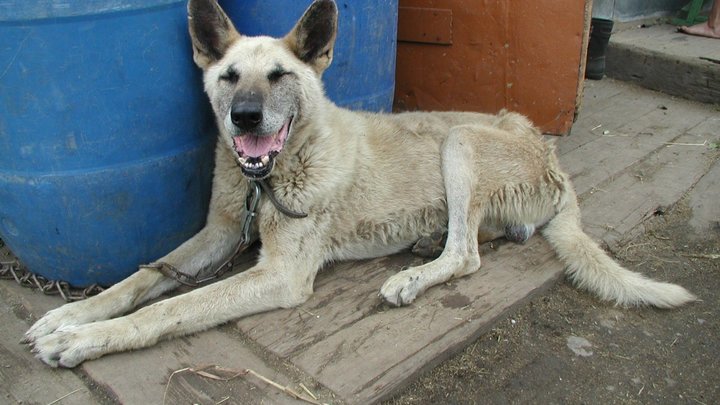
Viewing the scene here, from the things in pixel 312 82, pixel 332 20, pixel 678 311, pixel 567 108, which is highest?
pixel 332 20

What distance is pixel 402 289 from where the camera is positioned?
279cm

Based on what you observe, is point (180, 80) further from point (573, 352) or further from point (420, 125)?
point (573, 352)

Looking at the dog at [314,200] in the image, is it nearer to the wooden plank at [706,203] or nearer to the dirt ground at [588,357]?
the dirt ground at [588,357]

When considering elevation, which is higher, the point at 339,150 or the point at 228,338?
the point at 339,150

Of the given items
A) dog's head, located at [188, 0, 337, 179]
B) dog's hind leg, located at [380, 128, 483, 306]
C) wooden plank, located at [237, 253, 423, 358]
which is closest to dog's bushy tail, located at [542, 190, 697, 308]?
dog's hind leg, located at [380, 128, 483, 306]

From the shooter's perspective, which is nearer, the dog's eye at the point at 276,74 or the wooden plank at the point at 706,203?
the dog's eye at the point at 276,74

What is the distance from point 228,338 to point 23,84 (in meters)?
1.32

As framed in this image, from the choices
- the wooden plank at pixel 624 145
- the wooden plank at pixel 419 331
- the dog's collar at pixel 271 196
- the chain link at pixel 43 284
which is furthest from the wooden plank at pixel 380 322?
the wooden plank at pixel 624 145

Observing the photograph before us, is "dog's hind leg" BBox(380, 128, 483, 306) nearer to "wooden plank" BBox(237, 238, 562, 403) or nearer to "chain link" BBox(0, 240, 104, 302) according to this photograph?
"wooden plank" BBox(237, 238, 562, 403)

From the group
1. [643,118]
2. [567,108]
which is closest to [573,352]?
[567,108]

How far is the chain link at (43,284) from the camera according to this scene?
284cm

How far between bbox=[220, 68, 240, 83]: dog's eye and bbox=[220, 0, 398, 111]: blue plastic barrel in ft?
2.01

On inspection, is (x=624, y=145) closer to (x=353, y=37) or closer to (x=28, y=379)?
(x=353, y=37)

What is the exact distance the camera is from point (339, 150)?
306 centimetres
